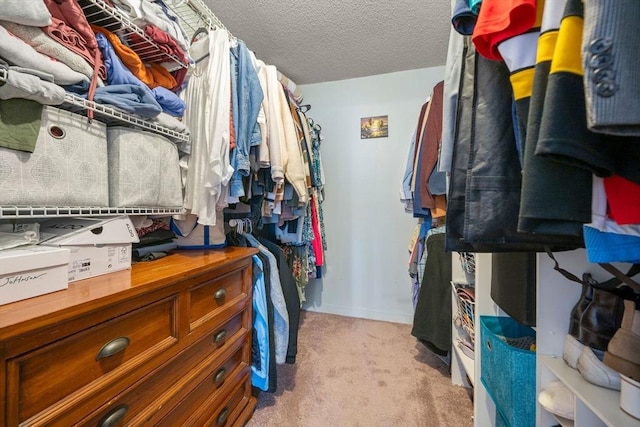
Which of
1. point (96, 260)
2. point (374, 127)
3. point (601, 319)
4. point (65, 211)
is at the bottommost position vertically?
point (601, 319)

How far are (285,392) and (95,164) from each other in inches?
51.4

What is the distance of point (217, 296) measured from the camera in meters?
0.94

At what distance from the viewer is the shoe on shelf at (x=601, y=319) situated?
59 cm

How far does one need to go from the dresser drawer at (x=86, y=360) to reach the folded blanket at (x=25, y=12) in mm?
660

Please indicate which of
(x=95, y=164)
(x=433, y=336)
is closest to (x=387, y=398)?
(x=433, y=336)

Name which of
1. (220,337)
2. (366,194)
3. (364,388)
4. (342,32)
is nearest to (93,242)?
(220,337)

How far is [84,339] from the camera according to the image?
0.54 meters

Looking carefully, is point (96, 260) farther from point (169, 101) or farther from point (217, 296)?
point (169, 101)

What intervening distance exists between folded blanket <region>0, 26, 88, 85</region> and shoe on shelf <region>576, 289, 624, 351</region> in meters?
1.38

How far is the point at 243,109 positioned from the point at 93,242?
68 cm

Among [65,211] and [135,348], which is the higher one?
[65,211]

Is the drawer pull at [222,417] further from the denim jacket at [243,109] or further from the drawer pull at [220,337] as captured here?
the denim jacket at [243,109]

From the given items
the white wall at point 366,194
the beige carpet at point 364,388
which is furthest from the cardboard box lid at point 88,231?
the white wall at point 366,194

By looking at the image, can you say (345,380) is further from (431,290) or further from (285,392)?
(431,290)
